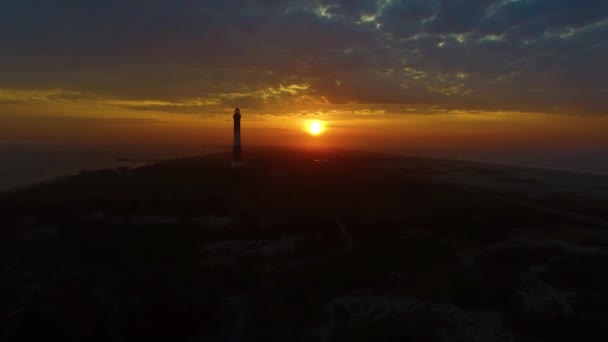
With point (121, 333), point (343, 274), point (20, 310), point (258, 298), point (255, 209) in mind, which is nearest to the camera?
point (121, 333)

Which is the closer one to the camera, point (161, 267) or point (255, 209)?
point (161, 267)

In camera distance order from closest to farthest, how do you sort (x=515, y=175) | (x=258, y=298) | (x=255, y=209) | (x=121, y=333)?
(x=121, y=333) → (x=258, y=298) → (x=255, y=209) → (x=515, y=175)

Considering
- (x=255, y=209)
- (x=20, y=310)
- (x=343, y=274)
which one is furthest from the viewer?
(x=255, y=209)

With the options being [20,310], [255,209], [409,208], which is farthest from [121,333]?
[409,208]

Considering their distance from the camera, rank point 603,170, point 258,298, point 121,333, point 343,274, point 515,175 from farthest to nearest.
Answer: point 603,170 → point 515,175 → point 343,274 → point 258,298 → point 121,333

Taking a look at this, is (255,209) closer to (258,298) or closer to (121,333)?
(258,298)

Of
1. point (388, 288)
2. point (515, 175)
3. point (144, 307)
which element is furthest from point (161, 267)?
point (515, 175)
